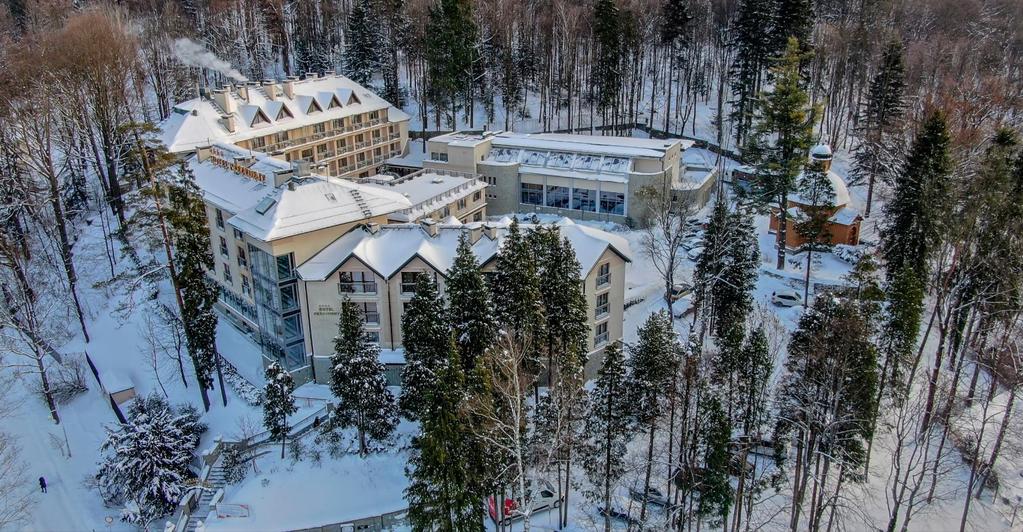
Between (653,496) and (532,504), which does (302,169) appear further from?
(653,496)

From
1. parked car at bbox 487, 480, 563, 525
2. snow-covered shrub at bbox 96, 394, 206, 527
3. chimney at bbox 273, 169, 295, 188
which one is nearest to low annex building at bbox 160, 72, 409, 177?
chimney at bbox 273, 169, 295, 188

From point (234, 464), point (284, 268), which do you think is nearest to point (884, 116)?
point (284, 268)

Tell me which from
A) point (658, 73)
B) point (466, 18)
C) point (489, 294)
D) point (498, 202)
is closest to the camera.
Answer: point (489, 294)

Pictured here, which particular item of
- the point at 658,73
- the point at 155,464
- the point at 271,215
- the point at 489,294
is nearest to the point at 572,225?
the point at 489,294

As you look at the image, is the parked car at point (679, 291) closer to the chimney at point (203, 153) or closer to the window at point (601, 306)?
the window at point (601, 306)

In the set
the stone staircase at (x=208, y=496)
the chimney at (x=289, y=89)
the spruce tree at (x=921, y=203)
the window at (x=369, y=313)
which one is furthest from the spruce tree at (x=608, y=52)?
the stone staircase at (x=208, y=496)

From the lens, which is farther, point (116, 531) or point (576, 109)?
point (576, 109)

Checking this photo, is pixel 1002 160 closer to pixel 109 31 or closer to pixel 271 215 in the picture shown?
pixel 271 215
